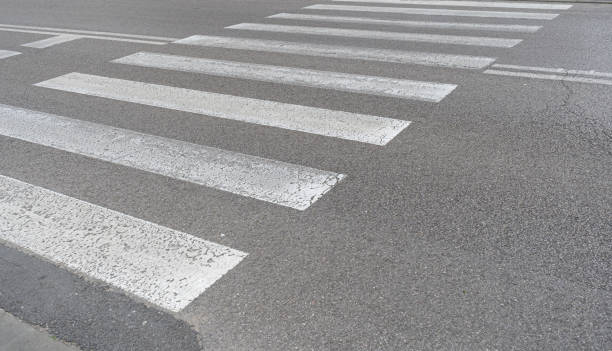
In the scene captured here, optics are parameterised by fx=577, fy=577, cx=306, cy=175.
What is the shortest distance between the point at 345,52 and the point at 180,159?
3.97m

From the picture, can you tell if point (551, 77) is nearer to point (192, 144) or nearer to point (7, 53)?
point (192, 144)

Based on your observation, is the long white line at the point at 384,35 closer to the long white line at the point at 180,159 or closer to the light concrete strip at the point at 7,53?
the light concrete strip at the point at 7,53

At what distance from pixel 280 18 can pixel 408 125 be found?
20.2 feet

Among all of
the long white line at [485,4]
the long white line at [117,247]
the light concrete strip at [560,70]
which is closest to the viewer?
the long white line at [117,247]

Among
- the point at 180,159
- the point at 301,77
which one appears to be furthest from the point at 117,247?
the point at 301,77

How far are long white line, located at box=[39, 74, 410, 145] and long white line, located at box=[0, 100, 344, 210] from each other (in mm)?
792

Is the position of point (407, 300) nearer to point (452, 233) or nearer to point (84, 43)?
point (452, 233)

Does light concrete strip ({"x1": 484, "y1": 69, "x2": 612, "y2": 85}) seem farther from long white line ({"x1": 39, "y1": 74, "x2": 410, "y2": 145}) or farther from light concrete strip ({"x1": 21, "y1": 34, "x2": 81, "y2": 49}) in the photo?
light concrete strip ({"x1": 21, "y1": 34, "x2": 81, "y2": 49})

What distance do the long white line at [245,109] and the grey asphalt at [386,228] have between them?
0.16 m

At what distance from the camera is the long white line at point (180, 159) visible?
15.2 ft

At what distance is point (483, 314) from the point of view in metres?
3.18

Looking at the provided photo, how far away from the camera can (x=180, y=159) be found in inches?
207

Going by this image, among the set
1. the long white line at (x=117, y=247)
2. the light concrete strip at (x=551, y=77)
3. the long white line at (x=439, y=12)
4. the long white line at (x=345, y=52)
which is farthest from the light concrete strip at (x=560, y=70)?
the long white line at (x=117, y=247)

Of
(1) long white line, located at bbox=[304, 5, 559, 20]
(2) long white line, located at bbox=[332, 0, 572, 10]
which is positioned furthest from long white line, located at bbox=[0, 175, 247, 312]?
(2) long white line, located at bbox=[332, 0, 572, 10]
